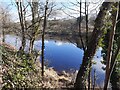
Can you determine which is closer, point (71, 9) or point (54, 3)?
point (71, 9)

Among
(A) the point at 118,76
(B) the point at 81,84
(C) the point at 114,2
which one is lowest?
(A) the point at 118,76

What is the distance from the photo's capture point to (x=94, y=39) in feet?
36.4

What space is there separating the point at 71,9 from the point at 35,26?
5.27 metres

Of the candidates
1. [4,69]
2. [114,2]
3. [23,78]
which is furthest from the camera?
[114,2]

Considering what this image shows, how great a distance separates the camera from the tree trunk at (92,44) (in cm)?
1042

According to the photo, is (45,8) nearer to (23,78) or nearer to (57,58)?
(23,78)

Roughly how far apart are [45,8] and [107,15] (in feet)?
27.9

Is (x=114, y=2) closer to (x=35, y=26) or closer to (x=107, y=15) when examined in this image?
(x=107, y=15)

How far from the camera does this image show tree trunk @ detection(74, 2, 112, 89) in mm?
10416

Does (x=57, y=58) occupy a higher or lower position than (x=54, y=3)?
lower

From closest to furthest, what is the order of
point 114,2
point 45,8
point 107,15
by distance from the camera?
point 114,2, point 107,15, point 45,8

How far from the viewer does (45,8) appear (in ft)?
60.6

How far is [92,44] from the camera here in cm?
1117

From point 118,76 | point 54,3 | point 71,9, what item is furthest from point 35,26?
point 118,76
